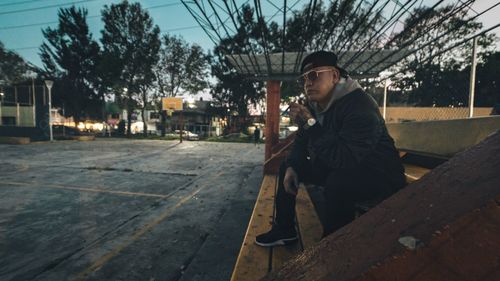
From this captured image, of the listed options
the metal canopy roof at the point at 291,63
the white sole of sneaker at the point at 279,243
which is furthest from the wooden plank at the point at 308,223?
the metal canopy roof at the point at 291,63

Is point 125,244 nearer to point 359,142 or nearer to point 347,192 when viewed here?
point 347,192

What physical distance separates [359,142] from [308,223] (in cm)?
103

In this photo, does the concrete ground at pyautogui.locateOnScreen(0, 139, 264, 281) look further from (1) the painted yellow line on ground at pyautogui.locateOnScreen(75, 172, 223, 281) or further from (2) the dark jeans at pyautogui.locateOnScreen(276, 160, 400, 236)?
(2) the dark jeans at pyautogui.locateOnScreen(276, 160, 400, 236)

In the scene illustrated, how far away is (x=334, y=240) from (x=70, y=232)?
3.73 metres

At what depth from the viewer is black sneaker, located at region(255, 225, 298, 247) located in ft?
6.12

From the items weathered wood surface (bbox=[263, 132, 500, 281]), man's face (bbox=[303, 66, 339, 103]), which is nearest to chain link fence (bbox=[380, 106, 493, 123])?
man's face (bbox=[303, 66, 339, 103])

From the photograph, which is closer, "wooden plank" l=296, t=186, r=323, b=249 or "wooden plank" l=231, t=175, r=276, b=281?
"wooden plank" l=231, t=175, r=276, b=281

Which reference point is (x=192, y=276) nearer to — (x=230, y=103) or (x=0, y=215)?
(x=0, y=215)

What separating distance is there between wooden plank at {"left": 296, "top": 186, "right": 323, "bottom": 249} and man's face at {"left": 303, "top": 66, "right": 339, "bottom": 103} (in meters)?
1.12

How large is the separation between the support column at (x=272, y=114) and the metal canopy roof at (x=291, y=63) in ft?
0.94

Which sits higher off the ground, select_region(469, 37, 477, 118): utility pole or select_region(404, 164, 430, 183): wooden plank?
select_region(469, 37, 477, 118): utility pole

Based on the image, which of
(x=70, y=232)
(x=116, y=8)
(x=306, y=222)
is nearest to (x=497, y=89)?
(x=306, y=222)

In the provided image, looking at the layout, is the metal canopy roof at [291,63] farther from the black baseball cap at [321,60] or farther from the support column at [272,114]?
the black baseball cap at [321,60]

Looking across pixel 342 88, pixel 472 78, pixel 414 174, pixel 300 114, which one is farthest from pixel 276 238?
pixel 472 78
